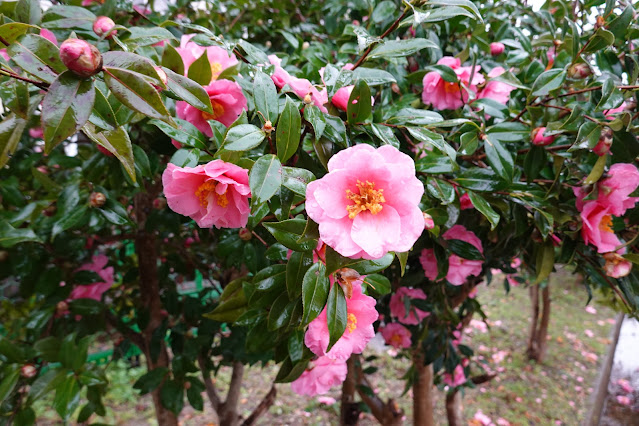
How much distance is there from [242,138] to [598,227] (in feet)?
2.00

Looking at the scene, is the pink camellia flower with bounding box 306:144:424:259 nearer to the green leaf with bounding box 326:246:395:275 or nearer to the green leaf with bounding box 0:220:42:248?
the green leaf with bounding box 326:246:395:275

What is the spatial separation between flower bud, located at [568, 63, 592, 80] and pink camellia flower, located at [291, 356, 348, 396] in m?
0.63

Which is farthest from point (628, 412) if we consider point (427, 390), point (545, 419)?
point (427, 390)

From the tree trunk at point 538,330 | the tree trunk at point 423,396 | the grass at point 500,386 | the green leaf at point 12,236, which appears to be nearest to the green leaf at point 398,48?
the green leaf at point 12,236

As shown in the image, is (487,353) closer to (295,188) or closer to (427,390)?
(427,390)

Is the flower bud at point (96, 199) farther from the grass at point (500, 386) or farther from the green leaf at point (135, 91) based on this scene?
the grass at point (500, 386)

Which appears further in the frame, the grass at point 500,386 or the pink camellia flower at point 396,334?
the grass at point 500,386

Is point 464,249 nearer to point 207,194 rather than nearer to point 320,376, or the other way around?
point 320,376

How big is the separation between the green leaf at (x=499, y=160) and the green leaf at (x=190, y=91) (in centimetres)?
42

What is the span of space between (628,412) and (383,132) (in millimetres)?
3361

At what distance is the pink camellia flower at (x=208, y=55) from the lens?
1.96ft

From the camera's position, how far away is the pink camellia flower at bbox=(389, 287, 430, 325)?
110cm

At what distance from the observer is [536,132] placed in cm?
67

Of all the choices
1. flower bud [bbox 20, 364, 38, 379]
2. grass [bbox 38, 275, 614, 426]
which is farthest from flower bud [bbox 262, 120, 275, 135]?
grass [bbox 38, 275, 614, 426]
